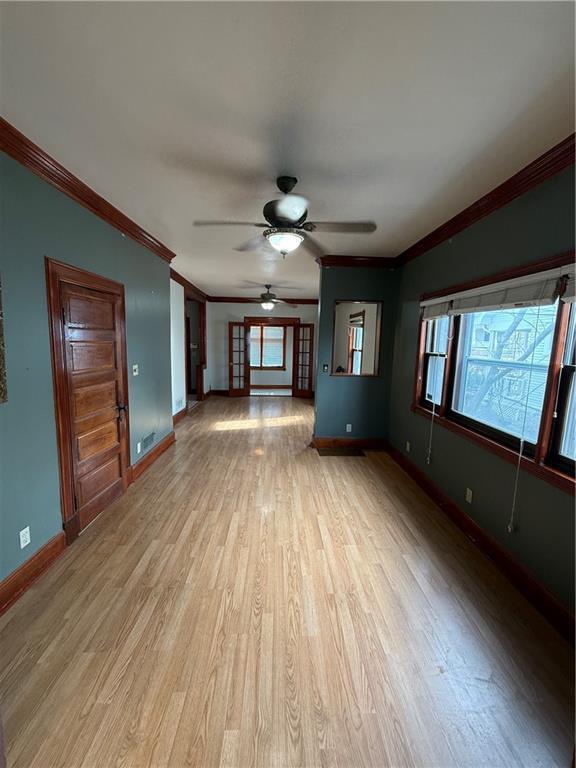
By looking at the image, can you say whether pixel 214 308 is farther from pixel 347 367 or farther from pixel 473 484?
pixel 473 484

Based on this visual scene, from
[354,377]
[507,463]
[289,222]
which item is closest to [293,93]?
[289,222]

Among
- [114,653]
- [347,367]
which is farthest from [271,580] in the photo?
[347,367]

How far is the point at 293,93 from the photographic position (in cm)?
149

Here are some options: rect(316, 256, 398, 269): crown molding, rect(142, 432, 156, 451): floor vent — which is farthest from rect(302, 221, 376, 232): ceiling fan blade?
rect(142, 432, 156, 451): floor vent

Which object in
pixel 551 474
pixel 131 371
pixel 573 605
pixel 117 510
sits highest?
pixel 131 371

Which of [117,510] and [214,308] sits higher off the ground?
[214,308]

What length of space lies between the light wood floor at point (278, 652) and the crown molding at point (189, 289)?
4.08 m

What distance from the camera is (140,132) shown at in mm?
1792

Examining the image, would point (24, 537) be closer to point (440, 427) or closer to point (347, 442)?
point (440, 427)

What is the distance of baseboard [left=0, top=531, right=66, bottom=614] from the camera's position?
6.13 ft

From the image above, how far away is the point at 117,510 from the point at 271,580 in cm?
170

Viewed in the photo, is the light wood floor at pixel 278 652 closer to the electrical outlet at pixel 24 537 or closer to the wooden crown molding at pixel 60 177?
the electrical outlet at pixel 24 537

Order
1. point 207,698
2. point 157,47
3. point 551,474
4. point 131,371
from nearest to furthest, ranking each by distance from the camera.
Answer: point 157,47 < point 207,698 < point 551,474 < point 131,371

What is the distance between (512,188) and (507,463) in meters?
1.90
